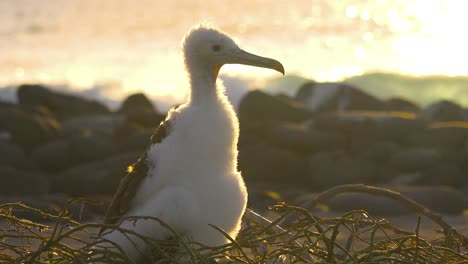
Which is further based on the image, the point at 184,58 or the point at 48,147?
the point at 48,147

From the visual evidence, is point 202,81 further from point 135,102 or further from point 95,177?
point 135,102

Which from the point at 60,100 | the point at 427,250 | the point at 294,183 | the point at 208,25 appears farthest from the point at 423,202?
the point at 60,100

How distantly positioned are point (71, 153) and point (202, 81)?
10.3 metres

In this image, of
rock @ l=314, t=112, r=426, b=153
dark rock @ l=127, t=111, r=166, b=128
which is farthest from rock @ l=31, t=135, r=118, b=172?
rock @ l=314, t=112, r=426, b=153

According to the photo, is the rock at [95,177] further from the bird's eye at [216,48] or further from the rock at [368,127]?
the bird's eye at [216,48]

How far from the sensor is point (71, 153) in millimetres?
16266

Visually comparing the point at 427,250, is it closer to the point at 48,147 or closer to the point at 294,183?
the point at 294,183

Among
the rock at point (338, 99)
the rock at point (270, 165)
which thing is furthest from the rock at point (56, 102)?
the rock at point (270, 165)

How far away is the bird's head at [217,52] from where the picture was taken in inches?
248

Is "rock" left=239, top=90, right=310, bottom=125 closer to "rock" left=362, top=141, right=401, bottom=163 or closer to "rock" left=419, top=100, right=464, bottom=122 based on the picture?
"rock" left=419, top=100, right=464, bottom=122

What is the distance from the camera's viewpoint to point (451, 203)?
13.1 metres

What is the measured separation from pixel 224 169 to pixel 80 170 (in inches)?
374

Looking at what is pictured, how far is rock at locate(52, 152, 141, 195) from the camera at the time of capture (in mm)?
14641

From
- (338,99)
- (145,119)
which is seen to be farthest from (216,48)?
(338,99)
